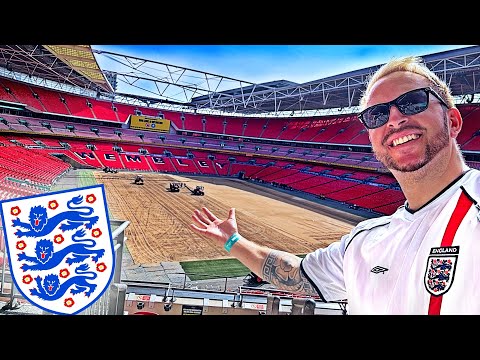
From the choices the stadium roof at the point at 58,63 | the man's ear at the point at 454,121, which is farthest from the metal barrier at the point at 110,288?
the man's ear at the point at 454,121

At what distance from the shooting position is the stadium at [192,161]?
10.1ft

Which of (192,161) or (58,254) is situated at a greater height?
(192,161)

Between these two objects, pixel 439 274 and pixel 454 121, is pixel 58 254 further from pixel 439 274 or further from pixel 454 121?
pixel 454 121

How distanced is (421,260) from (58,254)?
2849mm

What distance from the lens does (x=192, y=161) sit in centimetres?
413

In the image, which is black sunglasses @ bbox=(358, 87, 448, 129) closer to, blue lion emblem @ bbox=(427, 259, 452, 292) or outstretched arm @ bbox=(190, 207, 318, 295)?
blue lion emblem @ bbox=(427, 259, 452, 292)

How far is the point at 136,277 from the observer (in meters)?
3.20

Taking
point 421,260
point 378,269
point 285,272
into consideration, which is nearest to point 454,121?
point 421,260

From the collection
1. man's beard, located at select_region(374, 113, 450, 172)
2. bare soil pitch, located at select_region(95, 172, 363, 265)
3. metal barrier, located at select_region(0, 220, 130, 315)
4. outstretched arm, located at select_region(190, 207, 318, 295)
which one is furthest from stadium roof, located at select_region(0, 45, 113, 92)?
man's beard, located at select_region(374, 113, 450, 172)

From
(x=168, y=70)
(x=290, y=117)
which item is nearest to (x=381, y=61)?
(x=290, y=117)

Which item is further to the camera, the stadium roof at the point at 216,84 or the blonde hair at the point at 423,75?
the stadium roof at the point at 216,84

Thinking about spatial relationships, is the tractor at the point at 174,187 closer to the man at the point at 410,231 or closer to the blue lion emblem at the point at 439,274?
the man at the point at 410,231
